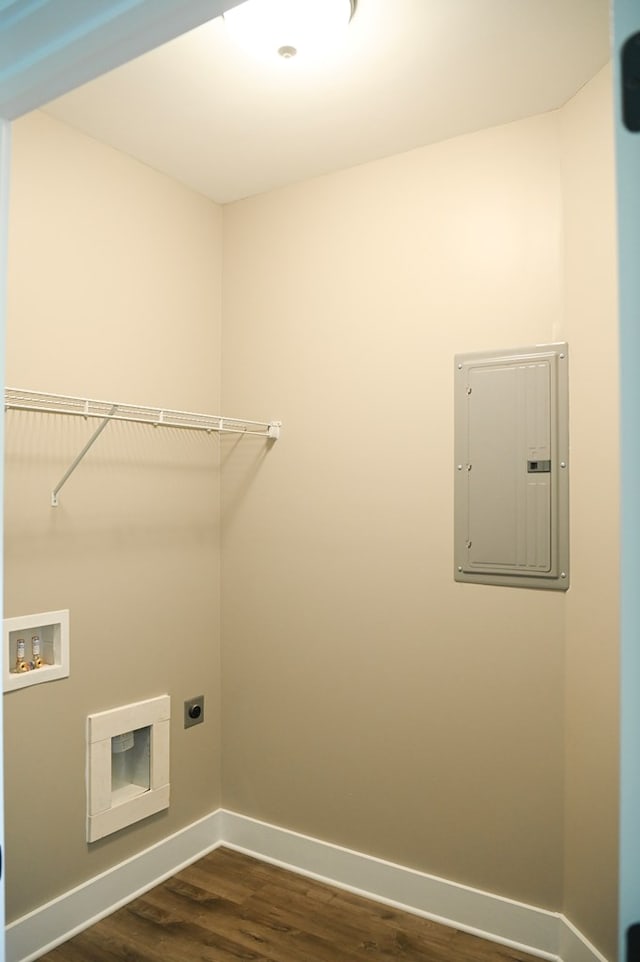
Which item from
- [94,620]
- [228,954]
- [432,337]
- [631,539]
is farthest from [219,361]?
[631,539]

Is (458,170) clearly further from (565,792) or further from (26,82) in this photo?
(565,792)

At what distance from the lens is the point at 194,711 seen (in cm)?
269

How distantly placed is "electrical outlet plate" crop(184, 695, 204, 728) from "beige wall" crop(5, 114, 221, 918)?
32 millimetres

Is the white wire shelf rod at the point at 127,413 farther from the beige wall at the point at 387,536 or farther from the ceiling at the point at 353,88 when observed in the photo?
the ceiling at the point at 353,88

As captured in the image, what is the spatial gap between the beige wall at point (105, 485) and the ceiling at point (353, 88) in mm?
247

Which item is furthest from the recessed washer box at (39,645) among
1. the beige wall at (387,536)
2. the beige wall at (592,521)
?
the beige wall at (592,521)

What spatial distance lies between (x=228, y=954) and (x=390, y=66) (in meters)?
2.72

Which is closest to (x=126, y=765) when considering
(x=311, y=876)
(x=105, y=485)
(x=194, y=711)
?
(x=194, y=711)

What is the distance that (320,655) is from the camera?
257 cm

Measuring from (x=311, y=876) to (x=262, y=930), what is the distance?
0.36 m

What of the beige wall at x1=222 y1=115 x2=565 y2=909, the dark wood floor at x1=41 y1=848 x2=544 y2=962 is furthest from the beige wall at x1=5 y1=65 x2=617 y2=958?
the dark wood floor at x1=41 y1=848 x2=544 y2=962

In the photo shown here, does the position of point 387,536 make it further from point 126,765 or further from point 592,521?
point 126,765

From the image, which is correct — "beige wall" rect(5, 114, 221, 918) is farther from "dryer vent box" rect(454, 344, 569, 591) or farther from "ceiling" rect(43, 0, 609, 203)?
"dryer vent box" rect(454, 344, 569, 591)

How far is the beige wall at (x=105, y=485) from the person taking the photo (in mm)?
2072
